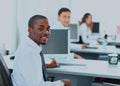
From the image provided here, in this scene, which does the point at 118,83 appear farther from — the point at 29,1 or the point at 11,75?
the point at 29,1

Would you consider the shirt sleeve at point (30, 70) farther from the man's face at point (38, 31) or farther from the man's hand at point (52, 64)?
the man's hand at point (52, 64)

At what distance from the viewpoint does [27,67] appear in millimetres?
2051

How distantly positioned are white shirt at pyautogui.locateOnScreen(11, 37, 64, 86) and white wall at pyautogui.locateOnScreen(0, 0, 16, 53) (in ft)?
5.53

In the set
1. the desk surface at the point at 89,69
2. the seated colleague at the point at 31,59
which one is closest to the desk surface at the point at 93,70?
the desk surface at the point at 89,69

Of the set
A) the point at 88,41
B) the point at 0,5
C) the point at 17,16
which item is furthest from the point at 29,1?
the point at 88,41

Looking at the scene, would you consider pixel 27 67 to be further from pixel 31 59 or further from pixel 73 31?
pixel 73 31

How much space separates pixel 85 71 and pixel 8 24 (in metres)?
1.62

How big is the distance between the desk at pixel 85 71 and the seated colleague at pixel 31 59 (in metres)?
0.42

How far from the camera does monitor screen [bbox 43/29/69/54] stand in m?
3.04

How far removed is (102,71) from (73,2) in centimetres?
514

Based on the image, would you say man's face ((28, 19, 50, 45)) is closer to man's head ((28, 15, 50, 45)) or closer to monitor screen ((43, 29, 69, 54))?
man's head ((28, 15, 50, 45))

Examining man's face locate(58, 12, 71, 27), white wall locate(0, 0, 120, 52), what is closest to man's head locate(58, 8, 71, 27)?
man's face locate(58, 12, 71, 27)

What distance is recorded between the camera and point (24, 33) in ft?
13.8

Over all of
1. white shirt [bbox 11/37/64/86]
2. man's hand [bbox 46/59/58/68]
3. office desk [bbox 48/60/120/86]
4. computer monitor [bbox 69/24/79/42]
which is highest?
computer monitor [bbox 69/24/79/42]
